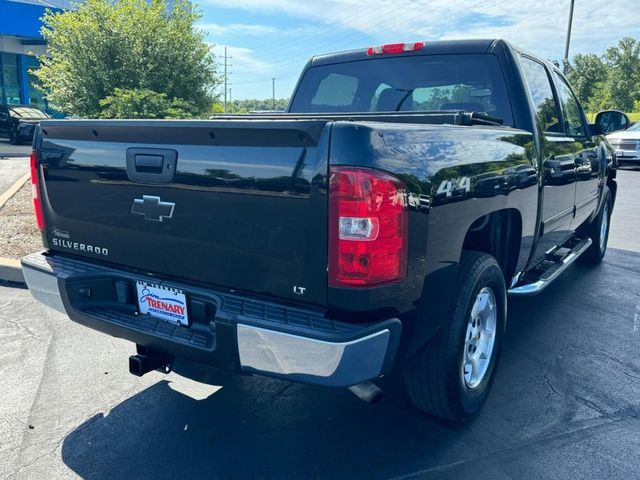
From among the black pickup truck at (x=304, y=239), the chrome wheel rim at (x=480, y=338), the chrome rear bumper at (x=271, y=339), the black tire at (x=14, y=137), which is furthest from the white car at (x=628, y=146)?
the black tire at (x=14, y=137)

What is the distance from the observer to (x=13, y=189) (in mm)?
9656

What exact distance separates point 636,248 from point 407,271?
632 cm

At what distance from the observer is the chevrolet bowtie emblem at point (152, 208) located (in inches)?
101

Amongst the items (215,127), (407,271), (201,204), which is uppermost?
(215,127)

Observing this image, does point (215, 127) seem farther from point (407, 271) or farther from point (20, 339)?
point (20, 339)

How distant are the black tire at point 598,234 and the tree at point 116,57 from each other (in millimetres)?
9721

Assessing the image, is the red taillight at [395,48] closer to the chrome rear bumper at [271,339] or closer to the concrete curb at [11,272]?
the chrome rear bumper at [271,339]

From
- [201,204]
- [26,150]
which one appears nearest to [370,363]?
[201,204]

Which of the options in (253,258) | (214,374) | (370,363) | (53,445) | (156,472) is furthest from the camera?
(214,374)

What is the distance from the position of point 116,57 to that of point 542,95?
12390 millimetres

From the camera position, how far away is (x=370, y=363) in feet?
7.05

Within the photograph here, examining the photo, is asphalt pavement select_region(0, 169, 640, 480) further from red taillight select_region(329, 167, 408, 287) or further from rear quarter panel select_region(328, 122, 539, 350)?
red taillight select_region(329, 167, 408, 287)

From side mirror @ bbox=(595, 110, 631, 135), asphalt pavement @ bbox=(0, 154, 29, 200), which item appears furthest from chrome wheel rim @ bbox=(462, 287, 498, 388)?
asphalt pavement @ bbox=(0, 154, 29, 200)

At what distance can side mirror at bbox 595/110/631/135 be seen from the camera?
5.60 m
